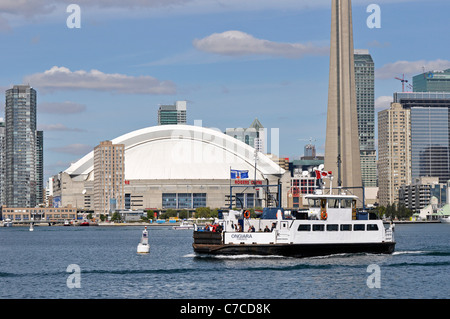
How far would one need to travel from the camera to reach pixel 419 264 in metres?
65.0

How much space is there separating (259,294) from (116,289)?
29.2 ft

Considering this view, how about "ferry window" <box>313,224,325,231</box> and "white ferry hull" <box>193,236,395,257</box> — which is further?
"ferry window" <box>313,224,325,231</box>

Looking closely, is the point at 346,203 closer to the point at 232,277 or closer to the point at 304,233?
the point at 304,233

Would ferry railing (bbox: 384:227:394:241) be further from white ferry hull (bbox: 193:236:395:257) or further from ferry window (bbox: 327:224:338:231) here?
ferry window (bbox: 327:224:338:231)

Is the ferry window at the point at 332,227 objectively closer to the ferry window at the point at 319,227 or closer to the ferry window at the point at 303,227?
the ferry window at the point at 319,227

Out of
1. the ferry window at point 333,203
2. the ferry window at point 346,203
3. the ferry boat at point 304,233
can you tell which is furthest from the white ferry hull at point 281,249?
the ferry window at point 333,203

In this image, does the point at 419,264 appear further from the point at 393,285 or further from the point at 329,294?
the point at 329,294

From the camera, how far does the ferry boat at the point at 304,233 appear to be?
217ft

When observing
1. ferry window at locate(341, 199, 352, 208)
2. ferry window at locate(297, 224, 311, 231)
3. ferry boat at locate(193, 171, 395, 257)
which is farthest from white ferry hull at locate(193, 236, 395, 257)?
ferry window at locate(341, 199, 352, 208)

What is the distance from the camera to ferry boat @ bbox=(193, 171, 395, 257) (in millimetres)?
66062
